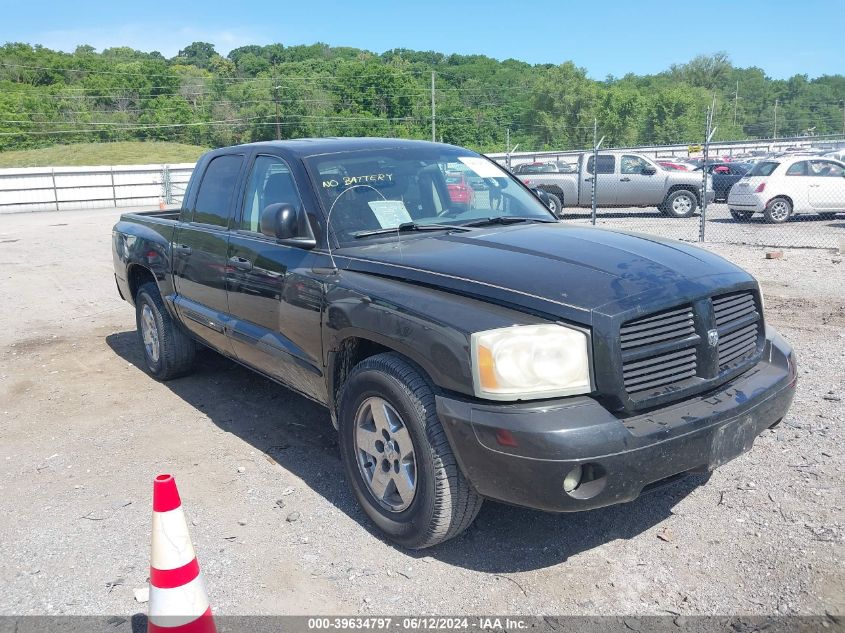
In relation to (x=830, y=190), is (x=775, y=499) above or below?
below

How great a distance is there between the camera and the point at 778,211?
674 inches

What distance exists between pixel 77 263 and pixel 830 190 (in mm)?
16211

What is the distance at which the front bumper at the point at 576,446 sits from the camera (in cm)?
281

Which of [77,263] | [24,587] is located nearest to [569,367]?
[24,587]

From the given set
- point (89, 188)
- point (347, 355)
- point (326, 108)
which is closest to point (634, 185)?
point (347, 355)

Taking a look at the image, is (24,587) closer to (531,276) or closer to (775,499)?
(531,276)

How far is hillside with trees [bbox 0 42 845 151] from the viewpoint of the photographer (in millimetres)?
64188

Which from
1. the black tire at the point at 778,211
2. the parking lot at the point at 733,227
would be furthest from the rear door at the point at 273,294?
the black tire at the point at 778,211

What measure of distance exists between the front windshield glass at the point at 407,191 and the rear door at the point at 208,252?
39.1 inches

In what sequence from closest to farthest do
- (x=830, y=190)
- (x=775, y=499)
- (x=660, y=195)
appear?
(x=775, y=499), (x=830, y=190), (x=660, y=195)

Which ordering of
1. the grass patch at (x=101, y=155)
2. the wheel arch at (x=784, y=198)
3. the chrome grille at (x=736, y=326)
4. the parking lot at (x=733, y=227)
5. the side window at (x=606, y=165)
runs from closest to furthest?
the chrome grille at (x=736, y=326) < the parking lot at (x=733, y=227) < the wheel arch at (x=784, y=198) < the side window at (x=606, y=165) < the grass patch at (x=101, y=155)

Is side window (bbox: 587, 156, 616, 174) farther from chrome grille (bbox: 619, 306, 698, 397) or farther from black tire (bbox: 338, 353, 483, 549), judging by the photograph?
black tire (bbox: 338, 353, 483, 549)

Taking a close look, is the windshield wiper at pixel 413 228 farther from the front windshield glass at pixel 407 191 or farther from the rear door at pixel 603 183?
the rear door at pixel 603 183

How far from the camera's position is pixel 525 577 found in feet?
10.7
